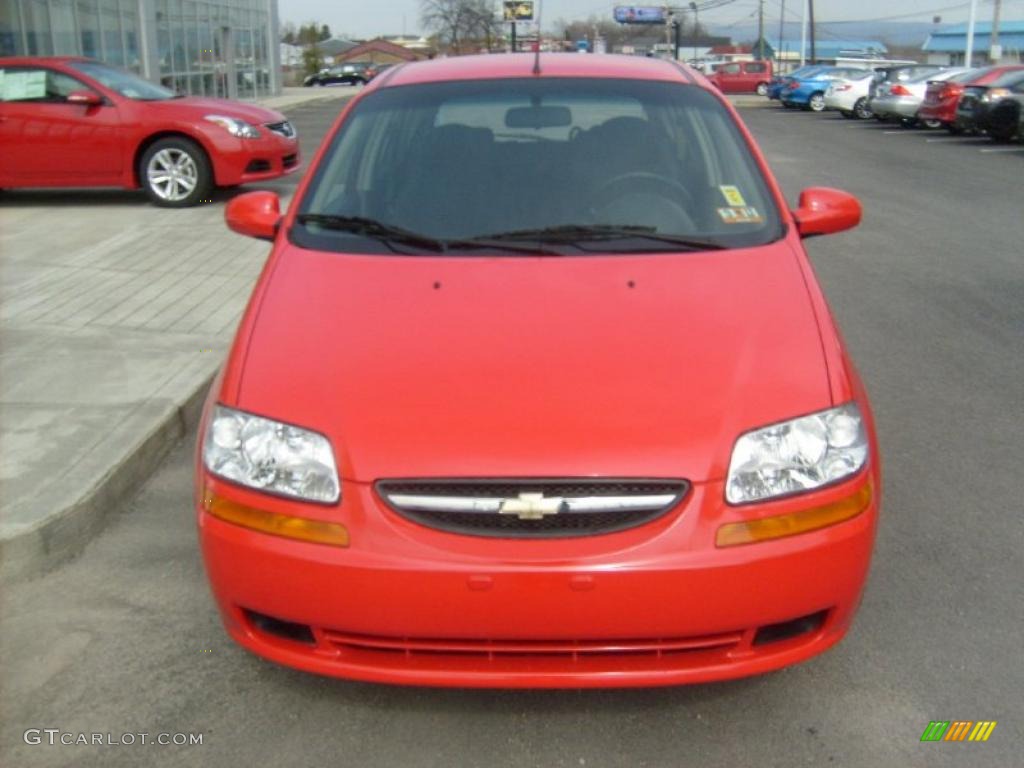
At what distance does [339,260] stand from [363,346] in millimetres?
540

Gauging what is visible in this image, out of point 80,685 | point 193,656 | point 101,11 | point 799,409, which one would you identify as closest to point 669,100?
point 799,409

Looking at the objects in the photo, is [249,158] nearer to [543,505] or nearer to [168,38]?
[543,505]

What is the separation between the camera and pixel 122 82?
12.4 meters

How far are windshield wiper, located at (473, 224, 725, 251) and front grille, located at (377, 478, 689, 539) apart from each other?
1.16 metres

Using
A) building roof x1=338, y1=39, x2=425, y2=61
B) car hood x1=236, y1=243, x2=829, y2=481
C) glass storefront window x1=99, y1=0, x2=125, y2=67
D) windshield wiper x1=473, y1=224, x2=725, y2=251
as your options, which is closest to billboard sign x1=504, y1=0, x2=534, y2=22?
glass storefront window x1=99, y1=0, x2=125, y2=67

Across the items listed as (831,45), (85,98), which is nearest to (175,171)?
(85,98)

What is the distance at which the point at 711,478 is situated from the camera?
2.77 metres

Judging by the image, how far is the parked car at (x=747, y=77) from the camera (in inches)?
2109

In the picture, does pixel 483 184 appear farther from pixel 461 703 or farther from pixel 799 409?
pixel 461 703

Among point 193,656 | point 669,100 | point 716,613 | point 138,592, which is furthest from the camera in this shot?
point 669,100

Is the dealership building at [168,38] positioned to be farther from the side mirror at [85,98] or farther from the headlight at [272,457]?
the headlight at [272,457]

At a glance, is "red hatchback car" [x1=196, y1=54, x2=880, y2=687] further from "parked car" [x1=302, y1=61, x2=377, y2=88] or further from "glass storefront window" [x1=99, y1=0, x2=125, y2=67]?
"parked car" [x1=302, y1=61, x2=377, y2=88]

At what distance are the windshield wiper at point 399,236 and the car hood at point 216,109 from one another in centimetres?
882

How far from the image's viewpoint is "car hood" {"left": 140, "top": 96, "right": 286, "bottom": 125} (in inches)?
472
